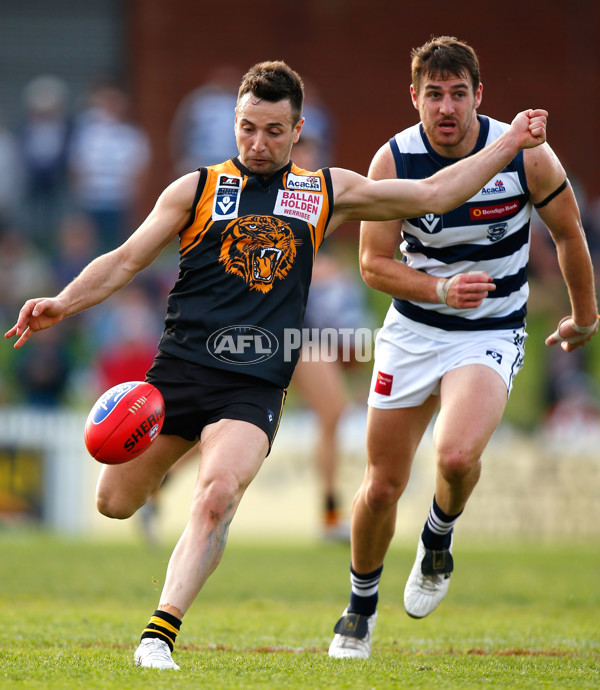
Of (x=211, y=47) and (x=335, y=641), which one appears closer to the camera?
(x=335, y=641)

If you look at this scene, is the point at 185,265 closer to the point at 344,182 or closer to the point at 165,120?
the point at 344,182

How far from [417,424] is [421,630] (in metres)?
1.62

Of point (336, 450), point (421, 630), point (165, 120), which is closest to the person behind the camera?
point (421, 630)

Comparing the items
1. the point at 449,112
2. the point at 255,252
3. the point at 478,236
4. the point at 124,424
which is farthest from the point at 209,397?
the point at 449,112

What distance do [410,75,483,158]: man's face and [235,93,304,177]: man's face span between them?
0.74 m

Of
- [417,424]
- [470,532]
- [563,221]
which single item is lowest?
[470,532]

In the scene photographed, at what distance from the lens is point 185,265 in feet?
17.6

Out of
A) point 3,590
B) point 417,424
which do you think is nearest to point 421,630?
point 417,424

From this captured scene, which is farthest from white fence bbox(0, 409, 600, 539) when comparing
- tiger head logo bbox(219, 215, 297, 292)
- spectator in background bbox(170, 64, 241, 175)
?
tiger head logo bbox(219, 215, 297, 292)

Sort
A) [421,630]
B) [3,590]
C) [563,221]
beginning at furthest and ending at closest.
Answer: [3,590] → [421,630] → [563,221]

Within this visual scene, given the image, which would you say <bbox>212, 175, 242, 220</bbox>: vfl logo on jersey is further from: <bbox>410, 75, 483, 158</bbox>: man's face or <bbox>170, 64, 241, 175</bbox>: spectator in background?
<bbox>170, 64, 241, 175</bbox>: spectator in background

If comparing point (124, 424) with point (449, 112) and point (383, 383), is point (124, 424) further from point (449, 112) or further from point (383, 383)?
point (449, 112)

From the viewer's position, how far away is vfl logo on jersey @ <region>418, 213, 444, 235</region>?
581 cm

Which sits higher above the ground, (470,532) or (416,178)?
(416,178)
